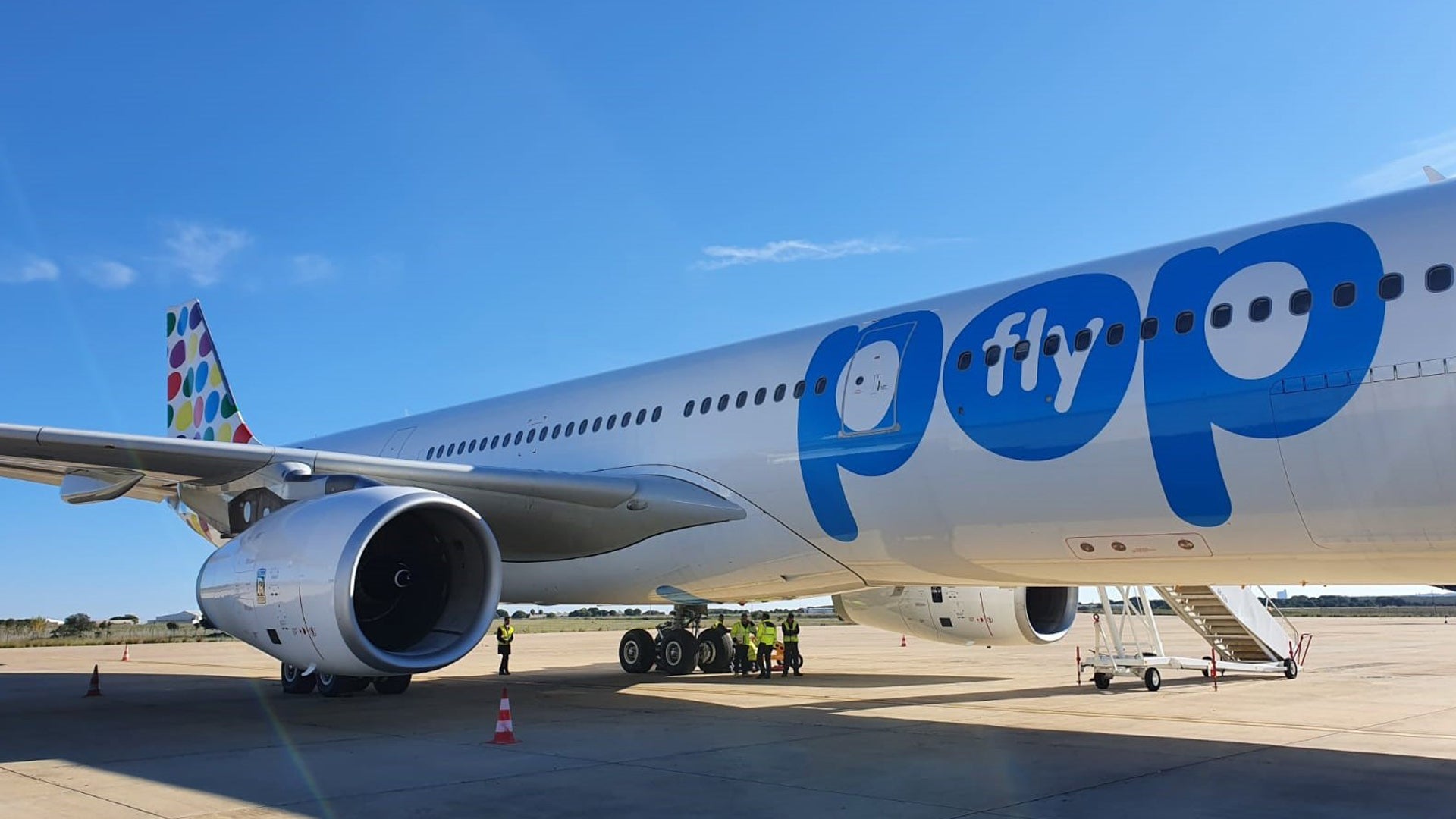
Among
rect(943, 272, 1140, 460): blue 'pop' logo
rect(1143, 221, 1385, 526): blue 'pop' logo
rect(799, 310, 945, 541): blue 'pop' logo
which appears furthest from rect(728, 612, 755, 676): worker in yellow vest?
rect(1143, 221, 1385, 526): blue 'pop' logo

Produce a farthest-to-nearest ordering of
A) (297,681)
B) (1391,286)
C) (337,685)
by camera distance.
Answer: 1. (297,681)
2. (337,685)
3. (1391,286)

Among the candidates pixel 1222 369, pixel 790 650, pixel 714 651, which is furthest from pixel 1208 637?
pixel 1222 369

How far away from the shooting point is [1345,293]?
6.46 meters

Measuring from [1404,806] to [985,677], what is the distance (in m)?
9.19

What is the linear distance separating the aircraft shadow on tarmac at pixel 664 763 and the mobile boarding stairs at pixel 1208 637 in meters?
2.76

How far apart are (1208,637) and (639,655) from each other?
7.36m

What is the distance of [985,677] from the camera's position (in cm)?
1473

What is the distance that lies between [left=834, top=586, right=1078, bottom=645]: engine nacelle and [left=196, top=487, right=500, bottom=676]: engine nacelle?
191 inches

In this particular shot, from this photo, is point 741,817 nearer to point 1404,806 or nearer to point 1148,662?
point 1404,806

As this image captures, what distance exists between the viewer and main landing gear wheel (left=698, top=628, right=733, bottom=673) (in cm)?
1551

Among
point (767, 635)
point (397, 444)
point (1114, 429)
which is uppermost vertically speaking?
point (397, 444)

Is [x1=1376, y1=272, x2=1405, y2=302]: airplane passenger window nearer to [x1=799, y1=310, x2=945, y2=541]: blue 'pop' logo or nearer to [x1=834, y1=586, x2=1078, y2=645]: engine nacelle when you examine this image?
[x1=799, y1=310, x2=945, y2=541]: blue 'pop' logo

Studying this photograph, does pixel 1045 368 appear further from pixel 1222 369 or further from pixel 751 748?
pixel 751 748

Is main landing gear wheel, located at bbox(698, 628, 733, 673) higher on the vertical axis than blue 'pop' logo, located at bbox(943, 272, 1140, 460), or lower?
lower
